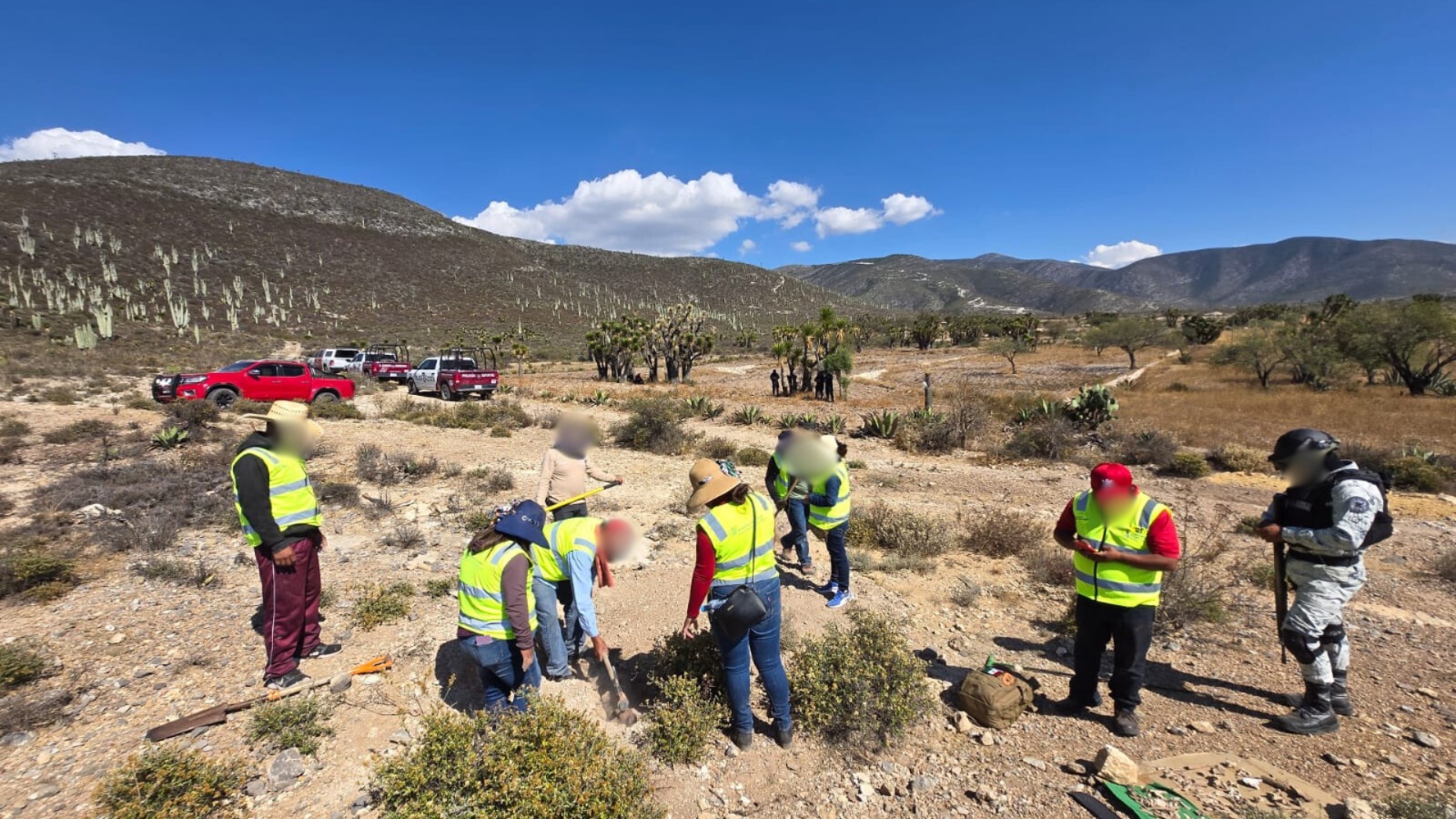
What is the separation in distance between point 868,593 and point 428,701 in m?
3.97

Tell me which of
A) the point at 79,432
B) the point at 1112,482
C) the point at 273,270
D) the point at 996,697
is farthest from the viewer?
the point at 273,270

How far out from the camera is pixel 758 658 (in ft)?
10.9

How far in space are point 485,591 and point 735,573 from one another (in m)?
1.40

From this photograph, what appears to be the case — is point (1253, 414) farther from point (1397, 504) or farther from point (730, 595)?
point (730, 595)

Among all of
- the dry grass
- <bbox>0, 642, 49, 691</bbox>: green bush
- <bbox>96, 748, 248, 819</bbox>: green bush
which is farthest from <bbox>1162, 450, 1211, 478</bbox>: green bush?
<bbox>0, 642, 49, 691</bbox>: green bush

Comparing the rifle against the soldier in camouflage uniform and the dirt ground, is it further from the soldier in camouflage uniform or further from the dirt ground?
the soldier in camouflage uniform

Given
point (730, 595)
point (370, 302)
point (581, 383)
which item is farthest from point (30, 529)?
point (370, 302)


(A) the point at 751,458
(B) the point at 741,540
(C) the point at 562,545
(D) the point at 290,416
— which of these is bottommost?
(A) the point at 751,458

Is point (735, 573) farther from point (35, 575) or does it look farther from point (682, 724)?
point (35, 575)

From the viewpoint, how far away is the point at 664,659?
159 inches

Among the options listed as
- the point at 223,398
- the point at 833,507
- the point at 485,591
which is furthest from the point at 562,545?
the point at 223,398

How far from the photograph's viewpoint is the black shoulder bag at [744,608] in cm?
304

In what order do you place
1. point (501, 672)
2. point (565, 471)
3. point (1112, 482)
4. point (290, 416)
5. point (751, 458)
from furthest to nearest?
1. point (751, 458)
2. point (565, 471)
3. point (290, 416)
4. point (1112, 482)
5. point (501, 672)

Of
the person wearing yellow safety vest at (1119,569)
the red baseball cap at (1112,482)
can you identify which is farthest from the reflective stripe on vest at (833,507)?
the red baseball cap at (1112,482)
